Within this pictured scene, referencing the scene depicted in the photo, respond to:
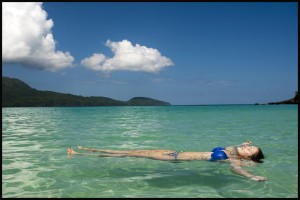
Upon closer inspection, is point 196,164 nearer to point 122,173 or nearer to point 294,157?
point 122,173

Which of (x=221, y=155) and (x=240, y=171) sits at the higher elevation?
(x=221, y=155)

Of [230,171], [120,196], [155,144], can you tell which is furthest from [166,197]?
[155,144]

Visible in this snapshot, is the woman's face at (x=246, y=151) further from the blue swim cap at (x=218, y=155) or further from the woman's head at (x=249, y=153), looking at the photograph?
the blue swim cap at (x=218, y=155)

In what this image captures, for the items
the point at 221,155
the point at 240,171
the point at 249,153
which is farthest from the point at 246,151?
the point at 240,171

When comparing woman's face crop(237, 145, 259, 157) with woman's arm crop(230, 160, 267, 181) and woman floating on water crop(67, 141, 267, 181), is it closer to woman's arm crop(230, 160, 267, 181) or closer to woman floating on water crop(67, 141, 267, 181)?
woman floating on water crop(67, 141, 267, 181)

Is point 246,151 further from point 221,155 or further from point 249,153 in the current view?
point 221,155

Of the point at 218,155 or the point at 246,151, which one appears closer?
the point at 218,155

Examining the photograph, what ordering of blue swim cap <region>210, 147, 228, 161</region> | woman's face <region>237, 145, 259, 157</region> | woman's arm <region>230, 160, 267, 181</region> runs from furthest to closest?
woman's face <region>237, 145, 259, 157</region>
blue swim cap <region>210, 147, 228, 161</region>
woman's arm <region>230, 160, 267, 181</region>

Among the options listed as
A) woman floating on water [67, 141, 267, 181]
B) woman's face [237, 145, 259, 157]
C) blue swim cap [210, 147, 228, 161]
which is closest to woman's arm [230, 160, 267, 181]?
woman floating on water [67, 141, 267, 181]

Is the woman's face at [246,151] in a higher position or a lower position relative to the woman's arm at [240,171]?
higher

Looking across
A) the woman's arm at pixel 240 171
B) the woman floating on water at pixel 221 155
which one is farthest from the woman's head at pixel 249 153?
the woman's arm at pixel 240 171

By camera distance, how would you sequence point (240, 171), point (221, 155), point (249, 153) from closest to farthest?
point (240, 171) → point (221, 155) → point (249, 153)

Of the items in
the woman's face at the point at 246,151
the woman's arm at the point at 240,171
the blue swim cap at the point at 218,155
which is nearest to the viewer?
the woman's arm at the point at 240,171

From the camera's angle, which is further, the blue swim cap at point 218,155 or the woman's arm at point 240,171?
the blue swim cap at point 218,155
